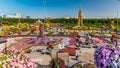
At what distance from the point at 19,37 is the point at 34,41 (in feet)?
28.8

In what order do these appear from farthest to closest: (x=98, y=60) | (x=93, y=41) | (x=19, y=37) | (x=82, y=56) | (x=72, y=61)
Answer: (x=19, y=37) → (x=93, y=41) → (x=82, y=56) → (x=72, y=61) → (x=98, y=60)

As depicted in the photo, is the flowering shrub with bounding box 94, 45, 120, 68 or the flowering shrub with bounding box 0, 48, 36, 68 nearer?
the flowering shrub with bounding box 0, 48, 36, 68

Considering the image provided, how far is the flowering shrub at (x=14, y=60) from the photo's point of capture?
10036 millimetres

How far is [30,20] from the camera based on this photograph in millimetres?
101500

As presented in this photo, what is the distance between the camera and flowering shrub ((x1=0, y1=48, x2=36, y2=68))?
10.0 meters

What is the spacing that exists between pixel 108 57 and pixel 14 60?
3.71 m

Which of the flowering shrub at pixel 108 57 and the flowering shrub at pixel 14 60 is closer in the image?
the flowering shrub at pixel 14 60

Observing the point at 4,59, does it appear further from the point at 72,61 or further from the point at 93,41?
the point at 93,41

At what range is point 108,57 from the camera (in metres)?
10.7

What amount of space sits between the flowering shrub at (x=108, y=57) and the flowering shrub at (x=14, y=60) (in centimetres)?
284

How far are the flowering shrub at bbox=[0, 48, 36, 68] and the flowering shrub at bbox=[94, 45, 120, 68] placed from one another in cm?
284

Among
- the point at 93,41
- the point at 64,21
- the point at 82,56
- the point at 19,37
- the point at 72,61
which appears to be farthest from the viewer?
the point at 64,21

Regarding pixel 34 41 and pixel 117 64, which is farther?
pixel 34 41

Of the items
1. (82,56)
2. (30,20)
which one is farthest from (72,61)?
(30,20)
